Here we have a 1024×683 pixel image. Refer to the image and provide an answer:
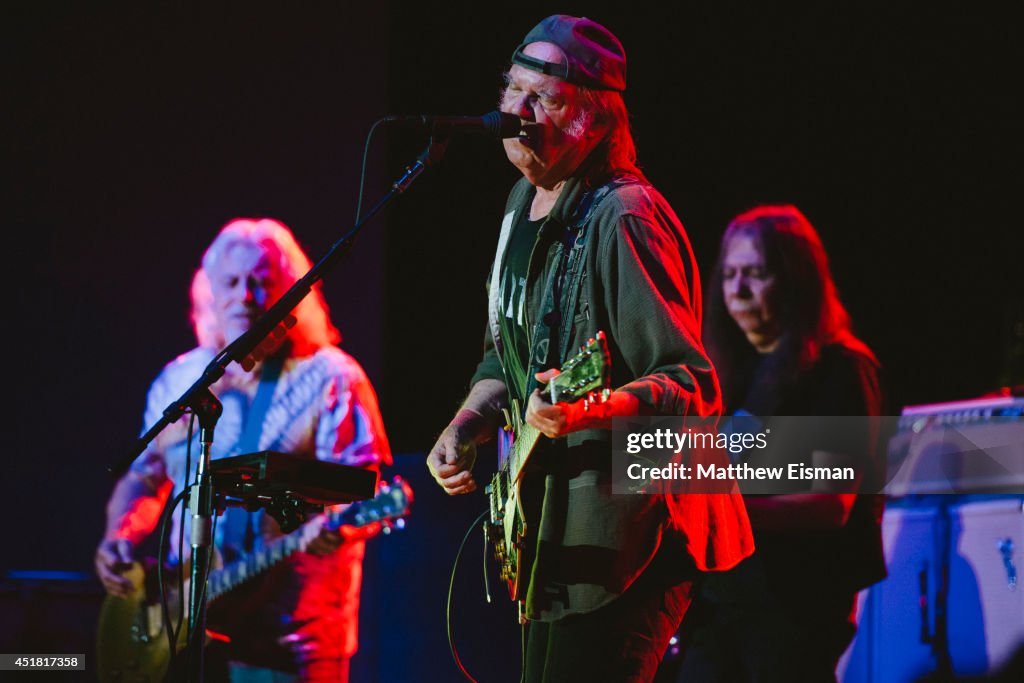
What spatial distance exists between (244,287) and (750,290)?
2.11 metres

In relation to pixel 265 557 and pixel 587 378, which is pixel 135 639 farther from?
pixel 587 378

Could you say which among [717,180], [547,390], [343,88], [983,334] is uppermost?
[343,88]

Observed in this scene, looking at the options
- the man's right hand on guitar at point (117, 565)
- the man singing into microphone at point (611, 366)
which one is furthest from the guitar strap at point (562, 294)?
the man's right hand on guitar at point (117, 565)

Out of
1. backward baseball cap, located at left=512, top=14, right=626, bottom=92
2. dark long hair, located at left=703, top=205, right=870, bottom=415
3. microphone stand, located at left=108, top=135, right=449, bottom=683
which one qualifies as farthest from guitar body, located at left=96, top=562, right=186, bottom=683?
backward baseball cap, located at left=512, top=14, right=626, bottom=92

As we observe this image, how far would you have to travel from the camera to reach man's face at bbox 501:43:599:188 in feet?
7.56

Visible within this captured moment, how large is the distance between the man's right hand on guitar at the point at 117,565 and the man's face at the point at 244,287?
963mm

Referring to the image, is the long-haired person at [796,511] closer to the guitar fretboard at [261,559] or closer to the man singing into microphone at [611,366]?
the man singing into microphone at [611,366]

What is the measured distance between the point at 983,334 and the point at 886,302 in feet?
1.46

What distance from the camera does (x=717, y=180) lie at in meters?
4.47

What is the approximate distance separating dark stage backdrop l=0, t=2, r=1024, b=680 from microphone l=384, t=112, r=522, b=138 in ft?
7.07

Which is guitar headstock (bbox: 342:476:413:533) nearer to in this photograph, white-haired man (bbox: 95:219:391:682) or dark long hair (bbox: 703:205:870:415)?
white-haired man (bbox: 95:219:391:682)

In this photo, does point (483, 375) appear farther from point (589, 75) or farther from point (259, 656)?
point (259, 656)

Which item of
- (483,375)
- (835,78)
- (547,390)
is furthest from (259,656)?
(835,78)

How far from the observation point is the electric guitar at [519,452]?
1.74m
